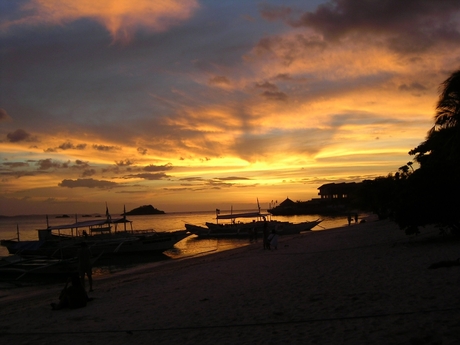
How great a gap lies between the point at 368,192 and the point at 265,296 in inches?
1815

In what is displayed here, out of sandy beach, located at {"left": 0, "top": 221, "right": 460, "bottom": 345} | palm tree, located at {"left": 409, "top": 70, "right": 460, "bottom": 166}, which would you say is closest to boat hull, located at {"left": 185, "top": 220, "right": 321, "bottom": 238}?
palm tree, located at {"left": 409, "top": 70, "right": 460, "bottom": 166}

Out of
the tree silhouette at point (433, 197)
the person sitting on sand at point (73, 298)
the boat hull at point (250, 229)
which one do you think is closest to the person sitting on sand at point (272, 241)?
the tree silhouette at point (433, 197)

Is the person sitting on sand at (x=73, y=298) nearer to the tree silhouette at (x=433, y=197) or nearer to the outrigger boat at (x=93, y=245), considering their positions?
the tree silhouette at (x=433, y=197)

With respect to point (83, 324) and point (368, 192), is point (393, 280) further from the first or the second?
point (368, 192)

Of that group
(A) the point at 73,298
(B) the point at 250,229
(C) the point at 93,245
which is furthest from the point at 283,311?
(B) the point at 250,229

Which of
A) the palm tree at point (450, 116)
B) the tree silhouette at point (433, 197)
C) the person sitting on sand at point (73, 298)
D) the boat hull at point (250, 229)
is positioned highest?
the palm tree at point (450, 116)

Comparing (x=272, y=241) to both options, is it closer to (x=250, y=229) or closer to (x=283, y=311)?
(x=283, y=311)

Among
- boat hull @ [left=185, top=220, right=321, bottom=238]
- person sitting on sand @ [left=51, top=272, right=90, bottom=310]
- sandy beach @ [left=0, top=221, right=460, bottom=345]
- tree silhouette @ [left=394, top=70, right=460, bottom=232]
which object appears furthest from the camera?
boat hull @ [left=185, top=220, right=321, bottom=238]

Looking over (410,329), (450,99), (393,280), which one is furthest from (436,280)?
(450,99)

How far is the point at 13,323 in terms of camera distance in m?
11.4

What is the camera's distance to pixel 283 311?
9.16 meters

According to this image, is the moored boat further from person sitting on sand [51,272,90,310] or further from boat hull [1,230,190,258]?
person sitting on sand [51,272,90,310]

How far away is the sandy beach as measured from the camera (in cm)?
736

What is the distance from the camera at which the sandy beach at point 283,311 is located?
24.1 ft
